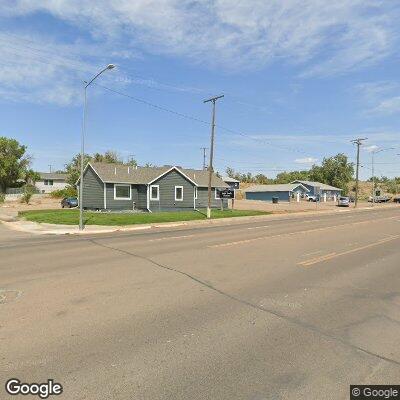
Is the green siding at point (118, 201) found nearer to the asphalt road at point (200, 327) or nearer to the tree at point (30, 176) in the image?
the asphalt road at point (200, 327)

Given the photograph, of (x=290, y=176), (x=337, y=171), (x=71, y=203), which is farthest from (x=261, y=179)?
(x=71, y=203)

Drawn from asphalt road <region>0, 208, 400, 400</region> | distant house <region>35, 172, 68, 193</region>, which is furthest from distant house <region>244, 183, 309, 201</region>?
asphalt road <region>0, 208, 400, 400</region>

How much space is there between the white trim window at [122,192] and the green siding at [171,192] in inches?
94.2

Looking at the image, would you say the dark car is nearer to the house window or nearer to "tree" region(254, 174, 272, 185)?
the house window

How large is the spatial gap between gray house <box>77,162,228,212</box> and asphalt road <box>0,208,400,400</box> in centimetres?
2704

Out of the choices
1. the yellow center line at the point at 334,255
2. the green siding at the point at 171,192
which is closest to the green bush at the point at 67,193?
the green siding at the point at 171,192

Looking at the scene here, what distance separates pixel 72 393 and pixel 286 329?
346cm

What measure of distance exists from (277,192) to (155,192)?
46496 mm

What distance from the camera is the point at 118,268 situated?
11773 millimetres

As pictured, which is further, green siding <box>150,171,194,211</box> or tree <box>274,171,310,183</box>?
tree <box>274,171,310,183</box>

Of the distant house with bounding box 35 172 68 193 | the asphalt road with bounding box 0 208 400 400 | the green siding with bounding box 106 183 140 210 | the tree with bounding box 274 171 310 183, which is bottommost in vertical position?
the asphalt road with bounding box 0 208 400 400

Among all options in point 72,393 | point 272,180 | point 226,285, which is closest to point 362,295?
point 226,285

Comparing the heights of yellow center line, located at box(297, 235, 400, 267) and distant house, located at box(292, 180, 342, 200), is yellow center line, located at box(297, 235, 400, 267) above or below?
below

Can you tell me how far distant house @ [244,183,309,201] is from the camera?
270ft
